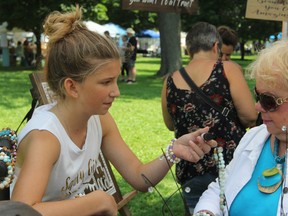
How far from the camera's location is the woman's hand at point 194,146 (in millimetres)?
2256

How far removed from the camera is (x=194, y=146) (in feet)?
7.41

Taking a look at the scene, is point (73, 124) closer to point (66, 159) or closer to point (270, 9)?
point (66, 159)

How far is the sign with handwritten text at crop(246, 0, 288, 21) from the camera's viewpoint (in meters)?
4.45

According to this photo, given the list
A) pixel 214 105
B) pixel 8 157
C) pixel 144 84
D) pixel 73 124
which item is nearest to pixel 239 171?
pixel 73 124

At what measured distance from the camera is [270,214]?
2.22 m

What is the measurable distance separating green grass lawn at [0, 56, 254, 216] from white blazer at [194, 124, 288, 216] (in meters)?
1.10

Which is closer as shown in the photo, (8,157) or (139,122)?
(8,157)

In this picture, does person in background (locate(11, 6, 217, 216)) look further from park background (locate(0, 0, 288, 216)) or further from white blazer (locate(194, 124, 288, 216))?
park background (locate(0, 0, 288, 216))

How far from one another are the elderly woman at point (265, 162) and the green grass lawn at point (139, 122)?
1.21 metres

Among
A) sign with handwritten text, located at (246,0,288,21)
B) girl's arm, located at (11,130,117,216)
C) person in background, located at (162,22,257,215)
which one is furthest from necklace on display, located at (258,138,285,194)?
sign with handwritten text, located at (246,0,288,21)

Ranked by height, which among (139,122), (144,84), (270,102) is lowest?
(144,84)

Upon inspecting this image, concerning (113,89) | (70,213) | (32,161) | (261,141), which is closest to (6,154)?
(32,161)

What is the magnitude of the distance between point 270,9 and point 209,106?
54.2 inches

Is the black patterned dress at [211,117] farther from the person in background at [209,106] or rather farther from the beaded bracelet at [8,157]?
the beaded bracelet at [8,157]
